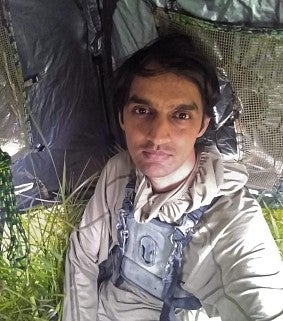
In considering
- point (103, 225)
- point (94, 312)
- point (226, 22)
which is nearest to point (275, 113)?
point (226, 22)

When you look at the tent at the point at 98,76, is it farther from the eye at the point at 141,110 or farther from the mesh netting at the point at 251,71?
the eye at the point at 141,110

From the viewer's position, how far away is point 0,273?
1291 millimetres

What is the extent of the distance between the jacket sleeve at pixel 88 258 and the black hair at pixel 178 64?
24 cm

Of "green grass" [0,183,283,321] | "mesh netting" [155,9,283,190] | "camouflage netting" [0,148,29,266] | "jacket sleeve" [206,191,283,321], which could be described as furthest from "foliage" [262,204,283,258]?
"camouflage netting" [0,148,29,266]

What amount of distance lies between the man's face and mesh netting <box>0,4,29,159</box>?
291 millimetres

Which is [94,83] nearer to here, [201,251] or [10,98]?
[10,98]

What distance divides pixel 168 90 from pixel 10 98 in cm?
39

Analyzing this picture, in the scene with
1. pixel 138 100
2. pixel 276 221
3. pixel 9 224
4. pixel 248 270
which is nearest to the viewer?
pixel 248 270

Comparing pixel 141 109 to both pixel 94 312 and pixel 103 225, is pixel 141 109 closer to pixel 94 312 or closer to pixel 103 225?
pixel 103 225

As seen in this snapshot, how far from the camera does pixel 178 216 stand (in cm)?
107

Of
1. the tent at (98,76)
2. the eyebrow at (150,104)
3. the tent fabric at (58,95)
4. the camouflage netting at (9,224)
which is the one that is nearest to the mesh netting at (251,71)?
the tent at (98,76)

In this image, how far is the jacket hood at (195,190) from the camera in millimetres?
1050

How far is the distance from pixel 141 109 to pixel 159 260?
0.29 meters

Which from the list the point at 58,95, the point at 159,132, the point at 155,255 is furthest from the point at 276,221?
the point at 58,95
